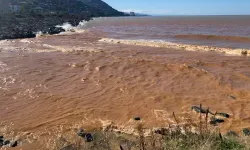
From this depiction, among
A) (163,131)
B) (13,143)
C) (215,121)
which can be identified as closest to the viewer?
(163,131)

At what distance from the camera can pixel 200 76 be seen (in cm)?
1608

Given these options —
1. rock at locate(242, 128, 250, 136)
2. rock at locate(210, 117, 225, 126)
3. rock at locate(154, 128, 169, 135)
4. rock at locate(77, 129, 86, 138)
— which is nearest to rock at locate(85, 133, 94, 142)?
rock at locate(77, 129, 86, 138)

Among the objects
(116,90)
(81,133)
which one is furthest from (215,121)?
(116,90)

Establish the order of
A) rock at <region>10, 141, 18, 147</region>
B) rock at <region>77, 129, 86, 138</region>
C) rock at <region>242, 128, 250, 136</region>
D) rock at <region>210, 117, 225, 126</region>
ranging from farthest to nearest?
rock at <region>210, 117, 225, 126</region>, rock at <region>77, 129, 86, 138</region>, rock at <region>242, 128, 250, 136</region>, rock at <region>10, 141, 18, 147</region>

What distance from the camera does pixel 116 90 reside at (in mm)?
13523

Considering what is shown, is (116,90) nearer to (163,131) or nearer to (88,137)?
(88,137)

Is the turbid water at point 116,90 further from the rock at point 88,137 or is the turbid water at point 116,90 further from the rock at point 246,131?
the rock at point 88,137

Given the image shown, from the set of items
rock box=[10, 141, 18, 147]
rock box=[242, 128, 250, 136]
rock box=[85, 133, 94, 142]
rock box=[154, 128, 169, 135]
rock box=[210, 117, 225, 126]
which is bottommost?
rock box=[10, 141, 18, 147]

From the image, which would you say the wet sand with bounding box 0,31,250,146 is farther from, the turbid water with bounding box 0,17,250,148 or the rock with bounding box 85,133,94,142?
the rock with bounding box 85,133,94,142

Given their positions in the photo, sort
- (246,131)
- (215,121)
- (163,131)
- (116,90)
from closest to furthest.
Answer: (163,131), (246,131), (215,121), (116,90)

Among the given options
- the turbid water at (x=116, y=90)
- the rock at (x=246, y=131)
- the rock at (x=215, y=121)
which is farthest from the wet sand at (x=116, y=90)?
the rock at (x=246, y=131)

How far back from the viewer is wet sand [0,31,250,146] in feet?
33.6

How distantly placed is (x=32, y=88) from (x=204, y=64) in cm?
1024

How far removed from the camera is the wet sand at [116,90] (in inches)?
404
